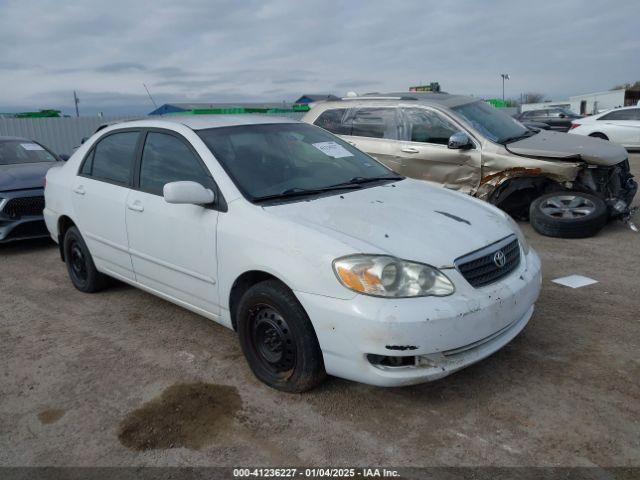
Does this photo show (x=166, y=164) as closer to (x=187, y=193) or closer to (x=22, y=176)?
(x=187, y=193)

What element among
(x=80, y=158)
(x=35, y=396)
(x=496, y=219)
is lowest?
(x=35, y=396)

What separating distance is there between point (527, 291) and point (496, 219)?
0.57 metres

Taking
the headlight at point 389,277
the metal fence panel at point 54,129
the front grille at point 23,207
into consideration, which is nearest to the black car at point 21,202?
the front grille at point 23,207

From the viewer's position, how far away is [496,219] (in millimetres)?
3588

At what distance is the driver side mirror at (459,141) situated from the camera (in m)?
6.63

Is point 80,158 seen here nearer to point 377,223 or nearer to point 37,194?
point 37,194

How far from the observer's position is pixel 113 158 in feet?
14.9

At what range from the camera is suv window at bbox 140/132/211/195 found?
3.70m

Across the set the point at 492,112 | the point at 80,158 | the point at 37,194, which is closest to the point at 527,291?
the point at 80,158

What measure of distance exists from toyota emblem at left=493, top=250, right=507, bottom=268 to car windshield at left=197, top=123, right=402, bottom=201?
1097 millimetres

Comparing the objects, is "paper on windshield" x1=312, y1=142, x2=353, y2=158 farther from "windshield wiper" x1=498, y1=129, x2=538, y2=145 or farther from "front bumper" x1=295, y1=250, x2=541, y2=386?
"windshield wiper" x1=498, y1=129, x2=538, y2=145

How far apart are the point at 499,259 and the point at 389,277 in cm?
76

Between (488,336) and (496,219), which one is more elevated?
(496,219)

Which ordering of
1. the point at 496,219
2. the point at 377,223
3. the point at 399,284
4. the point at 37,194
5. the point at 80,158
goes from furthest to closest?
the point at 37,194, the point at 80,158, the point at 496,219, the point at 377,223, the point at 399,284
